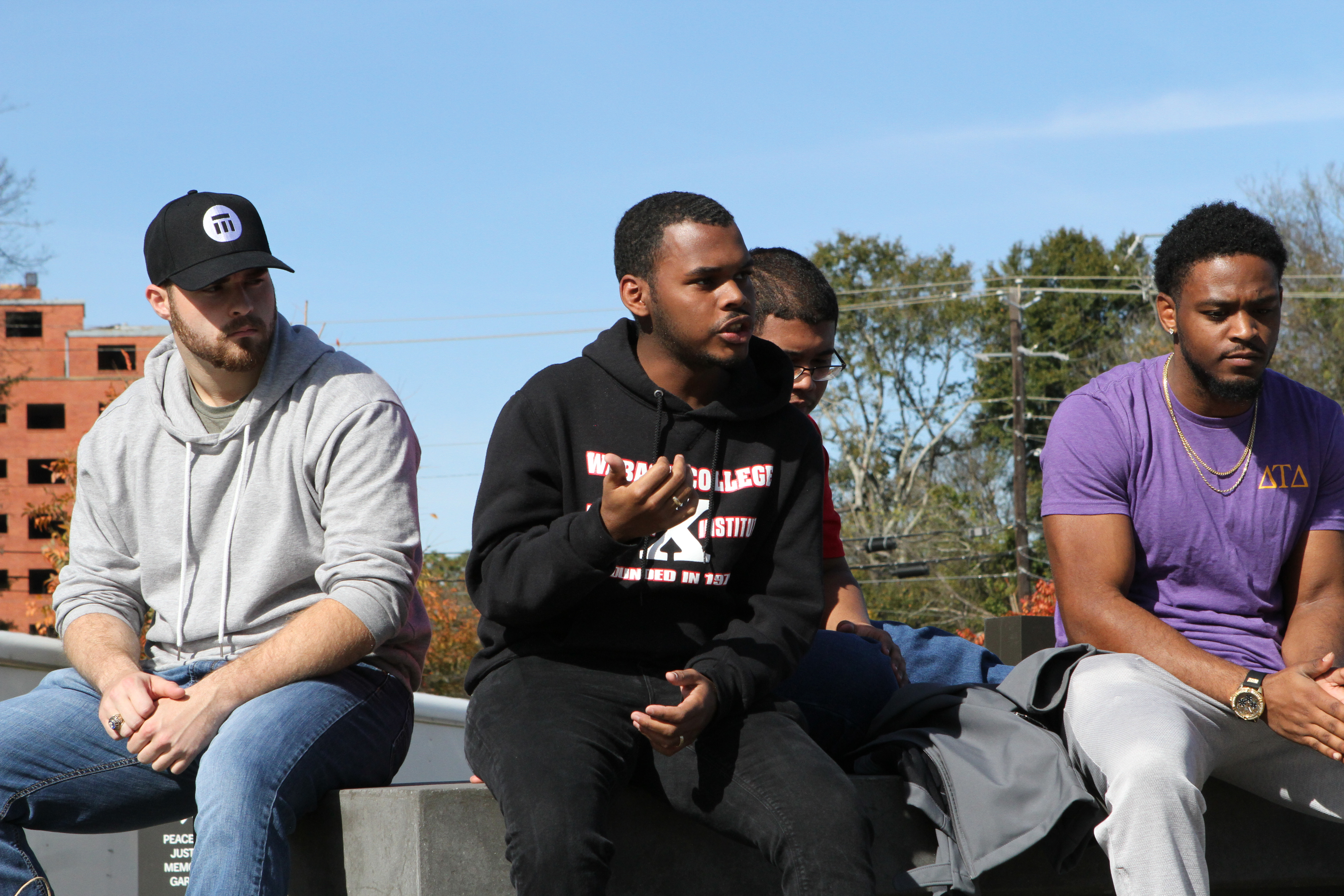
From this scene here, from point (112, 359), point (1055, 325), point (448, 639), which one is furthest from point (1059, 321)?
point (112, 359)

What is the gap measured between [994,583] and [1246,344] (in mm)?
28813

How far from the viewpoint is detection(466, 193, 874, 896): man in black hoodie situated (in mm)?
2650

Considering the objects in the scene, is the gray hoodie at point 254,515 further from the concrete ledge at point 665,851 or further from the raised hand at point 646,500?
the raised hand at point 646,500

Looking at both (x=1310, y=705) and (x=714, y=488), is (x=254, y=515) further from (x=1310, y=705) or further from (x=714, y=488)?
(x=1310, y=705)

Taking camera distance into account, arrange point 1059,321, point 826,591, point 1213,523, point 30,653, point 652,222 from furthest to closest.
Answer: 1. point 1059,321
2. point 30,653
3. point 826,591
4. point 1213,523
5. point 652,222

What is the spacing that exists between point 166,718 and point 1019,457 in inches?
1051

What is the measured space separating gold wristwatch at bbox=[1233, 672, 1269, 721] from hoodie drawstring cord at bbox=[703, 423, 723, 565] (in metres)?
1.38

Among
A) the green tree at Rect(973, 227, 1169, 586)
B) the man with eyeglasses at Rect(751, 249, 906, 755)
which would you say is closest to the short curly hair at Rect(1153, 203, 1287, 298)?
the man with eyeglasses at Rect(751, 249, 906, 755)

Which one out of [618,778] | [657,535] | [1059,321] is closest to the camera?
[618,778]

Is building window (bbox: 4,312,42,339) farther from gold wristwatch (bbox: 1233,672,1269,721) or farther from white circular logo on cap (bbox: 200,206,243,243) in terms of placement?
gold wristwatch (bbox: 1233,672,1269,721)

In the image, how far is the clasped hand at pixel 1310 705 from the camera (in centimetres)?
307

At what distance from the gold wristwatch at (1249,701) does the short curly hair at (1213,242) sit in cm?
118

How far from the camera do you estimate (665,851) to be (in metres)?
3.04

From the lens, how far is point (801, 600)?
10.2 ft
